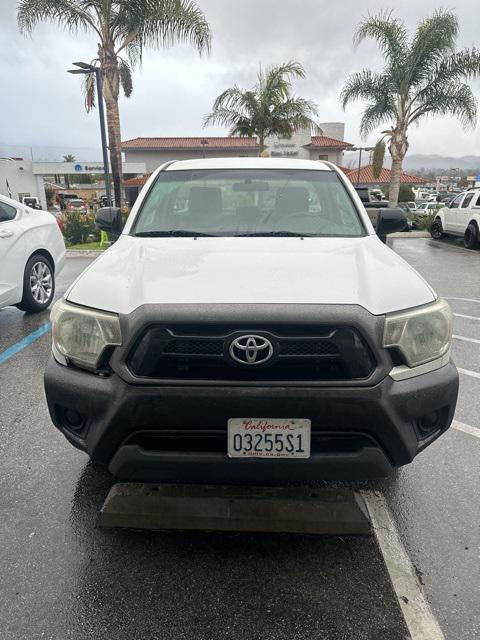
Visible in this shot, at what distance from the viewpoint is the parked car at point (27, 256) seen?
18.0ft

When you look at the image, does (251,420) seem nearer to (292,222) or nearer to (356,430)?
(356,430)

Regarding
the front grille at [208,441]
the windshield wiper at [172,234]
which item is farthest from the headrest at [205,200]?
the front grille at [208,441]

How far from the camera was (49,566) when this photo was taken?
7.04 feet

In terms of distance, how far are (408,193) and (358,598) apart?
159 ft

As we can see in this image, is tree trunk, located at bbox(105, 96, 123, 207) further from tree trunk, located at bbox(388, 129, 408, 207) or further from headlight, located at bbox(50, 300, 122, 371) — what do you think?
headlight, located at bbox(50, 300, 122, 371)

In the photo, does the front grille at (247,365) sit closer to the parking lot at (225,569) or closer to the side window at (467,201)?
the parking lot at (225,569)

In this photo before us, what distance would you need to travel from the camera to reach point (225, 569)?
2129mm

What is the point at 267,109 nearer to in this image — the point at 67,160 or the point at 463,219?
the point at 463,219

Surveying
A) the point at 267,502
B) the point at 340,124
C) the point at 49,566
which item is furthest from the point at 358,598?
the point at 340,124

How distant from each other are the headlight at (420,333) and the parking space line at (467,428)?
1405mm

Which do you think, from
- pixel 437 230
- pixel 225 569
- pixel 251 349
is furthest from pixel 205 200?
pixel 437 230

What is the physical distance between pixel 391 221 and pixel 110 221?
2128 millimetres

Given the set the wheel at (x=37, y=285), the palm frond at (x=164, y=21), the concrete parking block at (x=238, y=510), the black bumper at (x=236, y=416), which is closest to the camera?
→ the black bumper at (x=236, y=416)

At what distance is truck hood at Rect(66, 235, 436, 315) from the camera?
6.85ft
